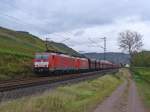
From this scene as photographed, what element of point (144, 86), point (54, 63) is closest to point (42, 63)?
point (54, 63)

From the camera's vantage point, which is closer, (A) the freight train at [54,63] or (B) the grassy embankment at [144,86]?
(B) the grassy embankment at [144,86]

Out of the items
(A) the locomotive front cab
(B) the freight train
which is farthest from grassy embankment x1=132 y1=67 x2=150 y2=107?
(A) the locomotive front cab

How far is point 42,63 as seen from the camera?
170 ft

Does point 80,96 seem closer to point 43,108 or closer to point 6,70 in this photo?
point 43,108

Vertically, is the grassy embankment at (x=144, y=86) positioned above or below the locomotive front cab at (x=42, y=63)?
below

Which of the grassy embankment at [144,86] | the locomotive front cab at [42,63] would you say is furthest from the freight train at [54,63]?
the grassy embankment at [144,86]

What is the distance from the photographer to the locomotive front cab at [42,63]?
5138 centimetres

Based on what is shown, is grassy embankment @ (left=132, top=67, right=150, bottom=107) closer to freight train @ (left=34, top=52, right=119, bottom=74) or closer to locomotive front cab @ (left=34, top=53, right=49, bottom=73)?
freight train @ (left=34, top=52, right=119, bottom=74)

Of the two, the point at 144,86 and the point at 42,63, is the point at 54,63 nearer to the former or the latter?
the point at 42,63

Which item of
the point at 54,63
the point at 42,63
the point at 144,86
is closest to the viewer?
the point at 42,63

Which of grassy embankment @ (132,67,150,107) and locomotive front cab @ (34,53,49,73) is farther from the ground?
locomotive front cab @ (34,53,49,73)

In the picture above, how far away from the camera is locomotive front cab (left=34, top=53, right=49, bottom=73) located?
5138 cm

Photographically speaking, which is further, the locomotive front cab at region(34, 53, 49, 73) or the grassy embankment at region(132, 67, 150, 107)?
the locomotive front cab at region(34, 53, 49, 73)

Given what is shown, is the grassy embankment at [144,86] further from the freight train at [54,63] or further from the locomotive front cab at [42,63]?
the locomotive front cab at [42,63]
